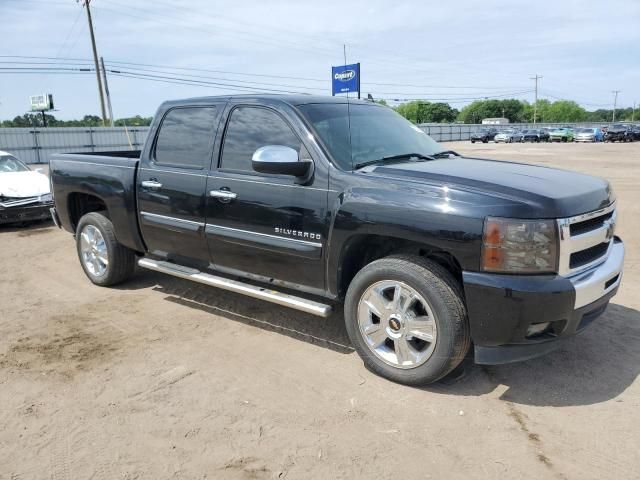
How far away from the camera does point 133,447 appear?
2.95 metres

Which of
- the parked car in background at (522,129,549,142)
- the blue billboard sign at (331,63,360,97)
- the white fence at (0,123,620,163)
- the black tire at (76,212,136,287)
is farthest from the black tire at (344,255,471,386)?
the parked car in background at (522,129,549,142)

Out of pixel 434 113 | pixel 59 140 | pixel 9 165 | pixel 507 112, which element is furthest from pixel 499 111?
pixel 9 165

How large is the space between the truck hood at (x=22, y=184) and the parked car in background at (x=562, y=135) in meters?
49.1

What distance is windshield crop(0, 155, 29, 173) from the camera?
10.6m

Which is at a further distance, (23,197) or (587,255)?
(23,197)

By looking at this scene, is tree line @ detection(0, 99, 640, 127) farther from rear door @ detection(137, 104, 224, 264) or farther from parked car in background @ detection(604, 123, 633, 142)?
rear door @ detection(137, 104, 224, 264)

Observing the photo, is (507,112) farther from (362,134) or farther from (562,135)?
(362,134)

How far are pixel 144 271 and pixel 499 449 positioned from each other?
4718mm

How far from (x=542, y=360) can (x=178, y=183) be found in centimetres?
322

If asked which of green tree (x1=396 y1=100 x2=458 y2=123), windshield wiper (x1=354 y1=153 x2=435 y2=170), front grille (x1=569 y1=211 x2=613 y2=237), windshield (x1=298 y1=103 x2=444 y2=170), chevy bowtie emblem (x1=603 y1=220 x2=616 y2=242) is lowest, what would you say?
chevy bowtie emblem (x1=603 y1=220 x2=616 y2=242)

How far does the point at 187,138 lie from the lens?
4.83m

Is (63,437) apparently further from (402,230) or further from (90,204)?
(90,204)

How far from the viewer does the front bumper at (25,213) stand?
9375 millimetres

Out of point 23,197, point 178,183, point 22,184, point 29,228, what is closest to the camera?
point 178,183
